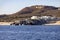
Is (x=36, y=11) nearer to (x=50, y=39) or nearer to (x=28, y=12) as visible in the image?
(x=28, y=12)

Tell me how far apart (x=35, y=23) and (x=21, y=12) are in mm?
74712

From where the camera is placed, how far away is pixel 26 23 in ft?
349

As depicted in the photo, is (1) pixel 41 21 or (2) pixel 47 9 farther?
(2) pixel 47 9

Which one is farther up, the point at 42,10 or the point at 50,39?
the point at 50,39

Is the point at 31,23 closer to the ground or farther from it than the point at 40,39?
closer to the ground

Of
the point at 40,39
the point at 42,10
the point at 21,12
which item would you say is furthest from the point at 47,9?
the point at 40,39

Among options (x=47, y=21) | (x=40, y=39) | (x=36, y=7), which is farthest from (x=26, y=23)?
(x=36, y=7)

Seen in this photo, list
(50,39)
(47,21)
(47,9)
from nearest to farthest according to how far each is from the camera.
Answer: (50,39) < (47,21) < (47,9)

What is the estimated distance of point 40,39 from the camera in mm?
33250

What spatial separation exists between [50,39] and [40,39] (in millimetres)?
1032

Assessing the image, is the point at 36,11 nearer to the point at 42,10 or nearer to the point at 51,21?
the point at 42,10

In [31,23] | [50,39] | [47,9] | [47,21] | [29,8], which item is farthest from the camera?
[29,8]

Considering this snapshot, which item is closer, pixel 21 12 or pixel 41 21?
pixel 41 21

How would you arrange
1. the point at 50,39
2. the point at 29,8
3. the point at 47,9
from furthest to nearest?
1. the point at 29,8
2. the point at 47,9
3. the point at 50,39
